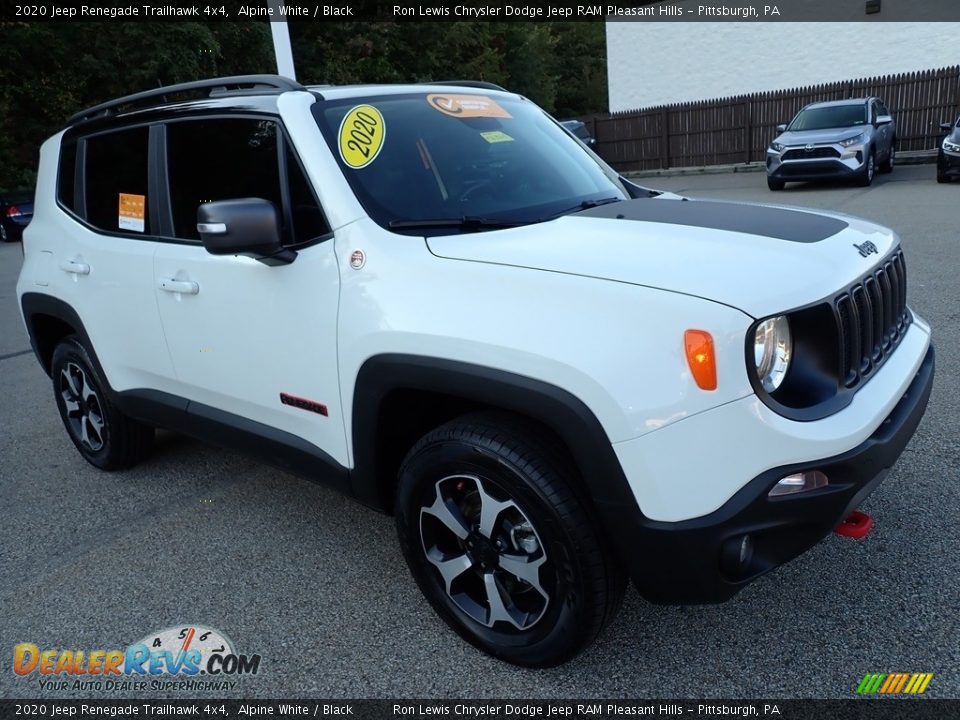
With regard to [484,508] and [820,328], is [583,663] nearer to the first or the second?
[484,508]

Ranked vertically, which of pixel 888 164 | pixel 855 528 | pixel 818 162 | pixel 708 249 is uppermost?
pixel 708 249

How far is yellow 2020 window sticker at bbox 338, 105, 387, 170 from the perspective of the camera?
9.09 ft

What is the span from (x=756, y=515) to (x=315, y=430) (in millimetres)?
1568

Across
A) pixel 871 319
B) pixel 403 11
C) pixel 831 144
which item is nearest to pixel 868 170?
pixel 831 144

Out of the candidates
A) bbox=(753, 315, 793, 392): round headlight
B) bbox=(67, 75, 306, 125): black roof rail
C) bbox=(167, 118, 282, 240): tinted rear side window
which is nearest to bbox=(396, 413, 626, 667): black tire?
bbox=(753, 315, 793, 392): round headlight

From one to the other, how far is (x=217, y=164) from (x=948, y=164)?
14251 mm

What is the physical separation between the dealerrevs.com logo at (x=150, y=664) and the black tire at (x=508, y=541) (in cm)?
73

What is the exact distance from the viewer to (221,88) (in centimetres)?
328

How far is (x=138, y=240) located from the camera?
3475mm

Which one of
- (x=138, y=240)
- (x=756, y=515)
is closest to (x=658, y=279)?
(x=756, y=515)

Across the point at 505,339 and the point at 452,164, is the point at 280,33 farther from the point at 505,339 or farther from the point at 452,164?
the point at 505,339

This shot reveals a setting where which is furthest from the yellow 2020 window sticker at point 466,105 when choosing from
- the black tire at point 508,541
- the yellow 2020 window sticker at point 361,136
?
the black tire at point 508,541

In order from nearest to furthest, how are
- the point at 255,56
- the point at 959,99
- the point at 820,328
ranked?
the point at 820,328
the point at 959,99
the point at 255,56

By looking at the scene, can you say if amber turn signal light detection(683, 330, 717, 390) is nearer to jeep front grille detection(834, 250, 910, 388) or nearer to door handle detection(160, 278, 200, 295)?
Result: jeep front grille detection(834, 250, 910, 388)
